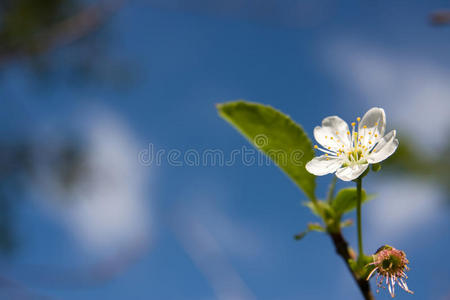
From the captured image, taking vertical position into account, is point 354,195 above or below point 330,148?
below

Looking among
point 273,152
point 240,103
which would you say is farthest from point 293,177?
point 240,103

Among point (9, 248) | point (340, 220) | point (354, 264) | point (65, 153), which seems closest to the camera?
point (354, 264)

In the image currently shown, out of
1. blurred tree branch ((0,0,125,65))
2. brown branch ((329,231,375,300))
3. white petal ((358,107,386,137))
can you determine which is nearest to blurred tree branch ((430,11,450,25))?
white petal ((358,107,386,137))

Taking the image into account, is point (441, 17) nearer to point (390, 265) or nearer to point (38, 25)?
point (390, 265)

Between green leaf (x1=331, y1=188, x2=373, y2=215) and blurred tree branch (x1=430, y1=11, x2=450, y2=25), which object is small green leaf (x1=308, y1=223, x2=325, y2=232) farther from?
blurred tree branch (x1=430, y1=11, x2=450, y2=25)

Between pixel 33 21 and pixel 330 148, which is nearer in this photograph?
pixel 330 148

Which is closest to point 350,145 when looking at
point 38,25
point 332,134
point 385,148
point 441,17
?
point 332,134

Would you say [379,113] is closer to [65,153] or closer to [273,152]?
[273,152]
